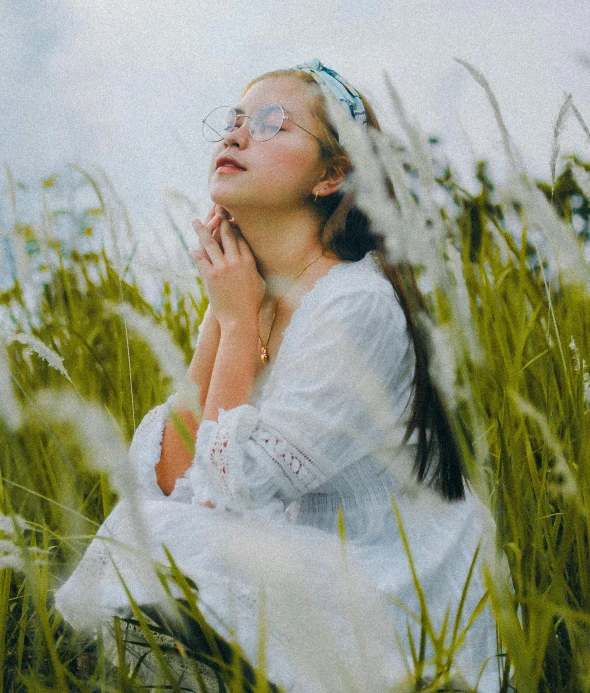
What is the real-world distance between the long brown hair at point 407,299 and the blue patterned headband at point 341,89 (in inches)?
1.1

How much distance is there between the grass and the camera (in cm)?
61

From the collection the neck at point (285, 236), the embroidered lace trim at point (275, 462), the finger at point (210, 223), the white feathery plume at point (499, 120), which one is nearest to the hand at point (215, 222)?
the finger at point (210, 223)

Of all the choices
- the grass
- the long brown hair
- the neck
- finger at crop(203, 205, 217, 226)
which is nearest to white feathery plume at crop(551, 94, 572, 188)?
the grass

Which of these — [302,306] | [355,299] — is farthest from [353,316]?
[302,306]

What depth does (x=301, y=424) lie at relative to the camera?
1.09m

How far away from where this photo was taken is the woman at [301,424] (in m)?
0.98

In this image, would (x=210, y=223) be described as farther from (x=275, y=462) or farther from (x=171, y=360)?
(x=171, y=360)

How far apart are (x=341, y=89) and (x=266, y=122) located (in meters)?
0.21

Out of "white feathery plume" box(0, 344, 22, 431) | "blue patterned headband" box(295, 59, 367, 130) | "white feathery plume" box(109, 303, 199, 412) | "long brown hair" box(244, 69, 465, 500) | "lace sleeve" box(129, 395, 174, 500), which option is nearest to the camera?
"white feathery plume" box(109, 303, 199, 412)

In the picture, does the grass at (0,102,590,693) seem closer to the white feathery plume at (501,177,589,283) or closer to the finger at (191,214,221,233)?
the white feathery plume at (501,177,589,283)

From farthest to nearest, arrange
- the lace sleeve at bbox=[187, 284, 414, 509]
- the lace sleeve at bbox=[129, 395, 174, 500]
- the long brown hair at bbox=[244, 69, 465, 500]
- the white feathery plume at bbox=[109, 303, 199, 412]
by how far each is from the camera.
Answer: the lace sleeve at bbox=[129, 395, 174, 500], the long brown hair at bbox=[244, 69, 465, 500], the lace sleeve at bbox=[187, 284, 414, 509], the white feathery plume at bbox=[109, 303, 199, 412]

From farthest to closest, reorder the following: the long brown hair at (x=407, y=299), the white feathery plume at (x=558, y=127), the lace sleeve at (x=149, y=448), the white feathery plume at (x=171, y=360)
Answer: the lace sleeve at (x=149, y=448)
the long brown hair at (x=407, y=299)
the white feathery plume at (x=558, y=127)
the white feathery plume at (x=171, y=360)

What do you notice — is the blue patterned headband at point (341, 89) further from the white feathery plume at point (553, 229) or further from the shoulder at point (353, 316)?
the white feathery plume at point (553, 229)

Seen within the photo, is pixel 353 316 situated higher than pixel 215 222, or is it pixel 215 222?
pixel 215 222
